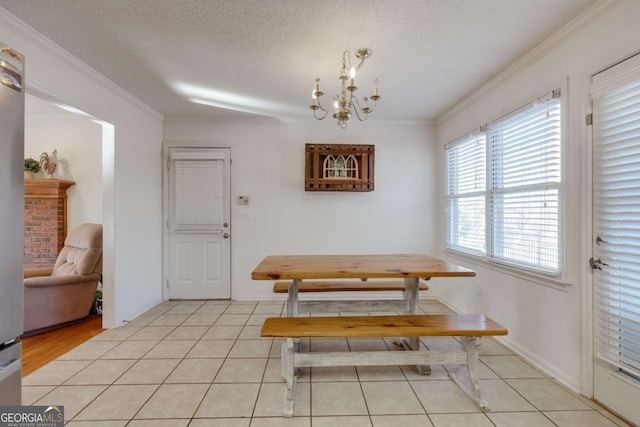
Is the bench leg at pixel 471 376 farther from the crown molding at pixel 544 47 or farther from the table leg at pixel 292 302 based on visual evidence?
the crown molding at pixel 544 47

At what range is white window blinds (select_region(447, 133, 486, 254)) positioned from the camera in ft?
9.95

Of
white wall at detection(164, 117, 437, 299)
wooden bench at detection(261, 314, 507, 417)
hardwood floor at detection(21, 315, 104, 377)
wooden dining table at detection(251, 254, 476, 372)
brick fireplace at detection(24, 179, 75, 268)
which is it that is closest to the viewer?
wooden bench at detection(261, 314, 507, 417)

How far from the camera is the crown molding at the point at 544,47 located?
1735mm

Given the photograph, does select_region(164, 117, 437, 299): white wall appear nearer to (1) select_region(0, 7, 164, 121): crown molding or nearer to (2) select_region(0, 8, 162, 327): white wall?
(2) select_region(0, 8, 162, 327): white wall

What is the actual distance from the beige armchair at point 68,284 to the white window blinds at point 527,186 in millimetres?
4295

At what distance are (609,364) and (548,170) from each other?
4.25ft

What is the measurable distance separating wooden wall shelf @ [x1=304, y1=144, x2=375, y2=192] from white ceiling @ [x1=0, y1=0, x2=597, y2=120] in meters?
0.87

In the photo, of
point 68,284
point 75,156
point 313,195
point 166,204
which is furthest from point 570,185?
point 75,156

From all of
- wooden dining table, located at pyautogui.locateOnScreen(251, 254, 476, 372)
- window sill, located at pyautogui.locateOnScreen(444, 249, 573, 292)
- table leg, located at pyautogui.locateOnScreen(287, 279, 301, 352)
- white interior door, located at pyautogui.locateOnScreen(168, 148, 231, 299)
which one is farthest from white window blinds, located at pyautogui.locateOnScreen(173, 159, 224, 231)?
window sill, located at pyautogui.locateOnScreen(444, 249, 573, 292)

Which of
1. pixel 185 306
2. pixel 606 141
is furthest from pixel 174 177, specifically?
pixel 606 141

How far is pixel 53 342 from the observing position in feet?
9.00

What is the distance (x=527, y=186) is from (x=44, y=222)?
18.3 feet

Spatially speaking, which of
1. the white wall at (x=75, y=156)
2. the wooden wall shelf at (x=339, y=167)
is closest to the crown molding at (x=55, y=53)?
the white wall at (x=75, y=156)

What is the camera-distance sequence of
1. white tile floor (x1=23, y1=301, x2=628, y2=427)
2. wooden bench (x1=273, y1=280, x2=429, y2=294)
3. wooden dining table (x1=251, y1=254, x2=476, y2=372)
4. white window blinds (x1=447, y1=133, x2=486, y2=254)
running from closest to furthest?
white tile floor (x1=23, y1=301, x2=628, y2=427) < wooden dining table (x1=251, y1=254, x2=476, y2=372) < wooden bench (x1=273, y1=280, x2=429, y2=294) < white window blinds (x1=447, y1=133, x2=486, y2=254)
